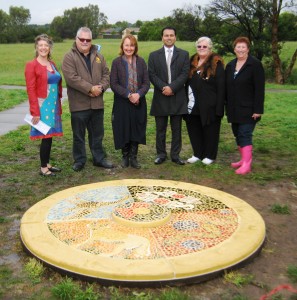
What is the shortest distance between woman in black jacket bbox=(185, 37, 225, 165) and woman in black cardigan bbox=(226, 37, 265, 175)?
14 centimetres

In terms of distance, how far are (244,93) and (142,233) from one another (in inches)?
113

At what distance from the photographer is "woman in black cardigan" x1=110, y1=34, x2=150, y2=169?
585cm

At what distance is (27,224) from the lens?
381cm

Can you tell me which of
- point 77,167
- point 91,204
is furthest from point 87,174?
point 91,204

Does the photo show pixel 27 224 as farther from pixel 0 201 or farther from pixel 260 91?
pixel 260 91

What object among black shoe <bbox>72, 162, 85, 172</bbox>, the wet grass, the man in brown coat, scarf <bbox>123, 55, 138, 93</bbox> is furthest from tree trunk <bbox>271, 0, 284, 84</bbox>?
black shoe <bbox>72, 162, 85, 172</bbox>

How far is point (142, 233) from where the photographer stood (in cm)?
361

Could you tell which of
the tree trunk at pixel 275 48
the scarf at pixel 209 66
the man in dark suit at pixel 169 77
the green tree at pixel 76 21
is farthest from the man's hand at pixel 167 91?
the green tree at pixel 76 21

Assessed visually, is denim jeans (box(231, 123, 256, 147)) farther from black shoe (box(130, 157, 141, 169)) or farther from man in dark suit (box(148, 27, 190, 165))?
black shoe (box(130, 157, 141, 169))

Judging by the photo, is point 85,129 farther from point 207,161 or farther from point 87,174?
point 207,161

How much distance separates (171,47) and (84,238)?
3423 mm

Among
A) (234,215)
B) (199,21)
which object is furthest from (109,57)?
(234,215)

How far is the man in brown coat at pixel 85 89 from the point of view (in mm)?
5656

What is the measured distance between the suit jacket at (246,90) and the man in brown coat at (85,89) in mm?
1692
